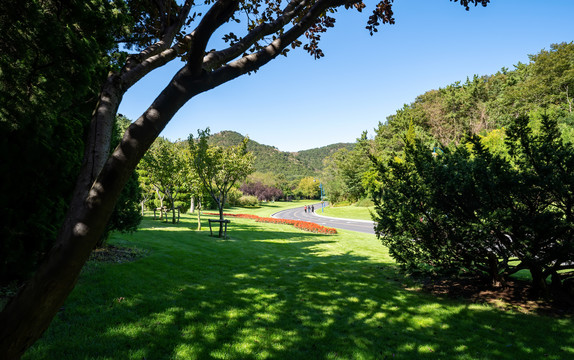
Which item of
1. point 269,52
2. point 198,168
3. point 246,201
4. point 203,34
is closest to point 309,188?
point 246,201

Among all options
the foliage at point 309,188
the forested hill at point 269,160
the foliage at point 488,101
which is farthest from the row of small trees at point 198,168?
the forested hill at point 269,160

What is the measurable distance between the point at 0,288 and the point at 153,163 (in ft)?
54.7

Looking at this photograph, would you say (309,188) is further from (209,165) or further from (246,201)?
(209,165)

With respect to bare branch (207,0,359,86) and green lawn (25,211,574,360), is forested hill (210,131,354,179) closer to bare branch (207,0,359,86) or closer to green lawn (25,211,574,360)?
green lawn (25,211,574,360)

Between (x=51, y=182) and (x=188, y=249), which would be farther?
(x=188, y=249)

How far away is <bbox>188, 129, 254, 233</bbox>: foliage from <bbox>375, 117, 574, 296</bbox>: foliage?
10.6 metres

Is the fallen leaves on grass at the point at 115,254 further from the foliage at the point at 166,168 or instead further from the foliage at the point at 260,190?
the foliage at the point at 260,190

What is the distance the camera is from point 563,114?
110ft

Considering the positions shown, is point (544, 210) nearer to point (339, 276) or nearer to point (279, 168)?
point (339, 276)

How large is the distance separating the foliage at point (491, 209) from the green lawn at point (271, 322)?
3.43ft

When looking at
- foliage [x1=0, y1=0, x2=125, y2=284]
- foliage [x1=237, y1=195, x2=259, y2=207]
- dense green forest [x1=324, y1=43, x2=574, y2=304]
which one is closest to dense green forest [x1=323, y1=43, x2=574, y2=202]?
foliage [x1=237, y1=195, x2=259, y2=207]

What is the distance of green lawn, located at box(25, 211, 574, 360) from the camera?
3.52m

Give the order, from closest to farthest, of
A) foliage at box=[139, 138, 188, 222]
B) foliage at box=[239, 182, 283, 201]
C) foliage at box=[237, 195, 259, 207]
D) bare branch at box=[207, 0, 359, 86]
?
bare branch at box=[207, 0, 359, 86] < foliage at box=[139, 138, 188, 222] < foliage at box=[237, 195, 259, 207] < foliage at box=[239, 182, 283, 201]

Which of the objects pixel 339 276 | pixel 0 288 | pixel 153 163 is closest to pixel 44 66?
pixel 0 288
